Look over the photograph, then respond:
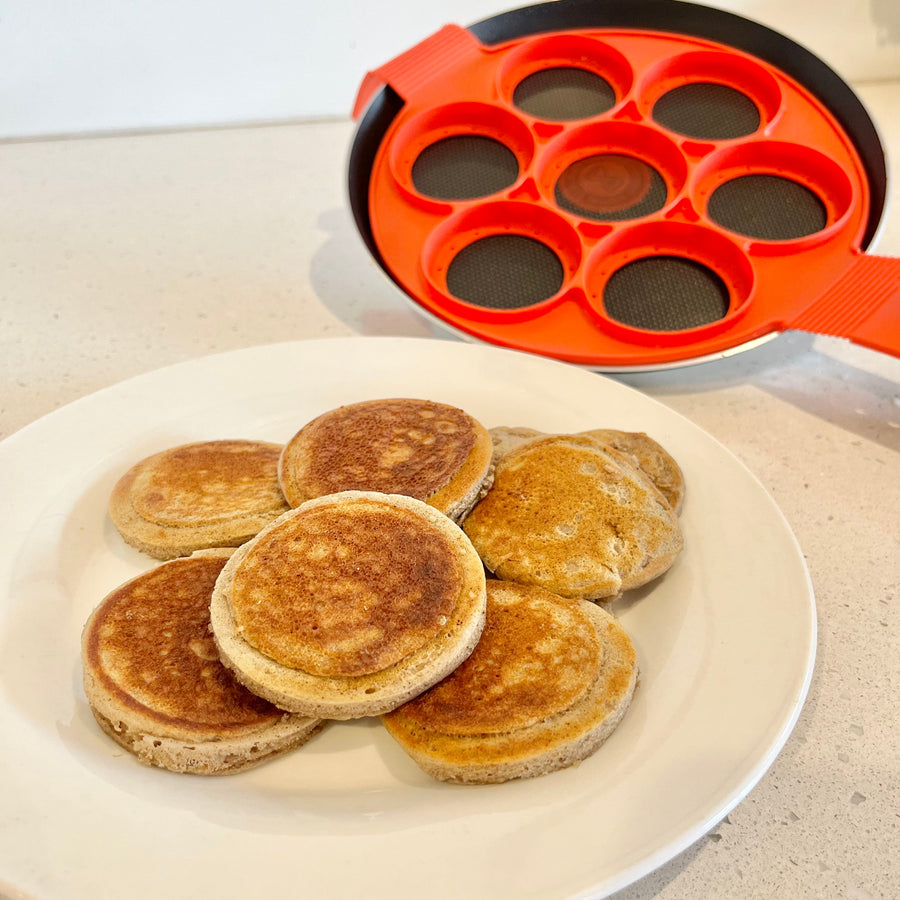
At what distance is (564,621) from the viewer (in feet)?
3.62

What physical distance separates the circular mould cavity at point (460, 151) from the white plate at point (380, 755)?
555mm

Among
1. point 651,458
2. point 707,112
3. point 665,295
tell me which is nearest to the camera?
point 651,458

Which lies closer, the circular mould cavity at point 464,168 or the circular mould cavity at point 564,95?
the circular mould cavity at point 464,168

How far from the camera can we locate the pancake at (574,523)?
1163 millimetres

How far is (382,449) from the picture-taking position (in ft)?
4.20

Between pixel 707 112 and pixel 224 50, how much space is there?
3.98 feet

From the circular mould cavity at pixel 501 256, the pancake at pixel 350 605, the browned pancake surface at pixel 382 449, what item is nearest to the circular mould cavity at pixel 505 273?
the circular mould cavity at pixel 501 256

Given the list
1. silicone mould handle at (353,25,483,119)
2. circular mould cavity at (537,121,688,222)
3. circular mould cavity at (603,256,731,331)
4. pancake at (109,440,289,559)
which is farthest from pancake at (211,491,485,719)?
silicone mould handle at (353,25,483,119)

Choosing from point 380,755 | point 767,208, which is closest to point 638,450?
point 380,755

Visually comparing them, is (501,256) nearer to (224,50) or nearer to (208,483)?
(208,483)

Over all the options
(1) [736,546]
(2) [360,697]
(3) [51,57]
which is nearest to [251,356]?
(2) [360,697]

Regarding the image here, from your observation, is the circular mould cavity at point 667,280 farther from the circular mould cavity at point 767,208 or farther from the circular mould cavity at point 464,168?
the circular mould cavity at point 464,168

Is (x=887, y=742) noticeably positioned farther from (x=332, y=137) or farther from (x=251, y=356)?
(x=332, y=137)

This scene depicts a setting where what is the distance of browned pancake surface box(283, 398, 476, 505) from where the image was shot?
1222 millimetres
